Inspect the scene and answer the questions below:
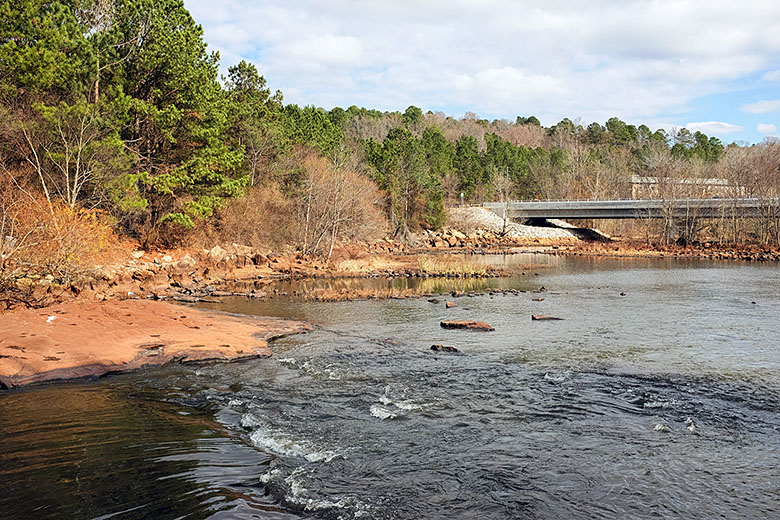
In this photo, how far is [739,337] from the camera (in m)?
20.0

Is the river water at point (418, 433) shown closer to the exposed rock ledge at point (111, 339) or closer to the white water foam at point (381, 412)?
the white water foam at point (381, 412)

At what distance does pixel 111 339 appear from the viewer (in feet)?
52.3

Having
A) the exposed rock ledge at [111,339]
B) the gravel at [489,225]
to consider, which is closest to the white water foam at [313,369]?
the exposed rock ledge at [111,339]

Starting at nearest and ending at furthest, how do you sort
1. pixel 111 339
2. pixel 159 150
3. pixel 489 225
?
pixel 111 339
pixel 159 150
pixel 489 225

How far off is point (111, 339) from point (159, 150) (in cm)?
2676

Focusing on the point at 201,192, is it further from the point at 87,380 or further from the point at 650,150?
the point at 650,150

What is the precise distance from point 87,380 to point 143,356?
6.07 ft

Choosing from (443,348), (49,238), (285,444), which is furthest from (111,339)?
(49,238)

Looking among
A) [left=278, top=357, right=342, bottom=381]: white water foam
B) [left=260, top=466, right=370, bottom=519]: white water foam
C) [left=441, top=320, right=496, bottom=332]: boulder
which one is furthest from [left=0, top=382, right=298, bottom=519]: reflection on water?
[left=441, top=320, right=496, bottom=332]: boulder

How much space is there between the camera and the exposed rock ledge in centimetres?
1373

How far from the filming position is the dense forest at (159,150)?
29.5 meters

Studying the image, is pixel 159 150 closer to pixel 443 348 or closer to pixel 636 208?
pixel 443 348

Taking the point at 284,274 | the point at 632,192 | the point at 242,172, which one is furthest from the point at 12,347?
the point at 632,192

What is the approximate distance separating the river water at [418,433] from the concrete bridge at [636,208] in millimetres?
51778
